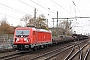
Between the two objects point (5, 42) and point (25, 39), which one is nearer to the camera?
point (25, 39)

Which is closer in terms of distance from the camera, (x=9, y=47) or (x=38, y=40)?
(x=38, y=40)

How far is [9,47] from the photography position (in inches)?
1060

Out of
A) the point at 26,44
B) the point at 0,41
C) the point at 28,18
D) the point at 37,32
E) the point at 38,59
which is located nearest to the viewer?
the point at 38,59

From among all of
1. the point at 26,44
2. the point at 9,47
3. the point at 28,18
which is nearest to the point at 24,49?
the point at 26,44

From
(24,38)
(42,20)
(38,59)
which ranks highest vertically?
(42,20)

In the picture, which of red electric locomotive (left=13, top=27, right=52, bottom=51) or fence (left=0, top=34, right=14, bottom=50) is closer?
red electric locomotive (left=13, top=27, right=52, bottom=51)

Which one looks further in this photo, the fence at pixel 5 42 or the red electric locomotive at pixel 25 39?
the fence at pixel 5 42

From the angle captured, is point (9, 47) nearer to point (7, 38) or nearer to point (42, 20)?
point (7, 38)

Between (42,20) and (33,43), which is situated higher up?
(42,20)

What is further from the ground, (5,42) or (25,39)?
(25,39)

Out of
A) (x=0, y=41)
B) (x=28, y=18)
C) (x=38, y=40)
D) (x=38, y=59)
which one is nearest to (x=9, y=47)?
(x=0, y=41)

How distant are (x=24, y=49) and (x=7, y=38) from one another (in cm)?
622

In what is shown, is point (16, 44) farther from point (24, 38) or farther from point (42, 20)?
point (42, 20)

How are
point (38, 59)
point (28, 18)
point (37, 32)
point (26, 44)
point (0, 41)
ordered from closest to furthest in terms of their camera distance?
point (38, 59), point (26, 44), point (37, 32), point (0, 41), point (28, 18)
